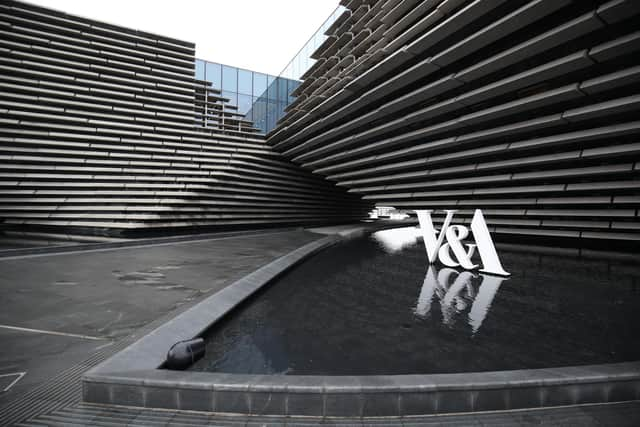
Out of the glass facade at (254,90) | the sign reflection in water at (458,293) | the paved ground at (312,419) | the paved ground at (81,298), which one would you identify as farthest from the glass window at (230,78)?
the paved ground at (312,419)

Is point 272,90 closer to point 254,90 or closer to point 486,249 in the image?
point 254,90

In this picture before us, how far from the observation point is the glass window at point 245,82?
18.6 metres

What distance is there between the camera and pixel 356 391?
86.0 inches

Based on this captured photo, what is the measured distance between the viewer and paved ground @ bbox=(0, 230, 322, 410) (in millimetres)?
2914

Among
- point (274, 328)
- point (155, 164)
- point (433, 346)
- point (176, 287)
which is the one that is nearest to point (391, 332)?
point (433, 346)

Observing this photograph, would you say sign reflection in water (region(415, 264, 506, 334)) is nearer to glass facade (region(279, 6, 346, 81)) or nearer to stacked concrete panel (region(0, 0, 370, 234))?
stacked concrete panel (region(0, 0, 370, 234))

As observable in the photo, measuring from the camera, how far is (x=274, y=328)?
3863 millimetres

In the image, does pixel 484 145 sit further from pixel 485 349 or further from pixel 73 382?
pixel 73 382

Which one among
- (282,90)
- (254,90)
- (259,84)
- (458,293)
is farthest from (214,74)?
(458,293)

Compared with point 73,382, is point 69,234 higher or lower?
higher

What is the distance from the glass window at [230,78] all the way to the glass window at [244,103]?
0.56 m

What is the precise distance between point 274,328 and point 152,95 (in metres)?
14.5

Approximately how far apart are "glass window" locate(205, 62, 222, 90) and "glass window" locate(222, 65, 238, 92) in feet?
0.95

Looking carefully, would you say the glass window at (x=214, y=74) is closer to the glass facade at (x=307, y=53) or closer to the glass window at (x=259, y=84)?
the glass window at (x=259, y=84)
